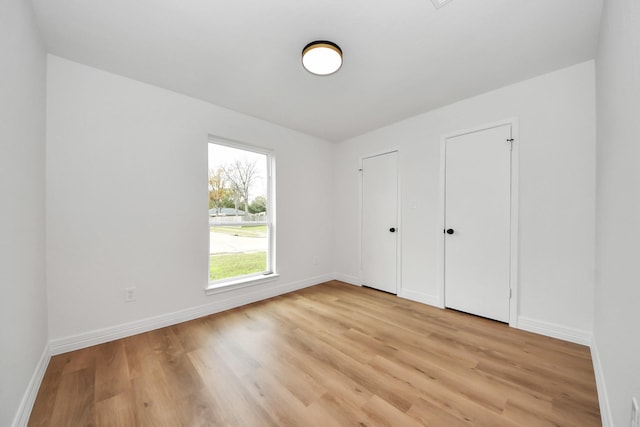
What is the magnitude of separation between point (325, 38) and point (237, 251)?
2671 mm

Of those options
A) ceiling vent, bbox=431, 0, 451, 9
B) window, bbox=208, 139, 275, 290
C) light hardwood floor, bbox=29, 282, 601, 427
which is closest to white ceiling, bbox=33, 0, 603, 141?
ceiling vent, bbox=431, 0, 451, 9

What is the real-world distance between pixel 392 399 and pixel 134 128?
3252mm

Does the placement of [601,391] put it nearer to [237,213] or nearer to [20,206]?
[237,213]

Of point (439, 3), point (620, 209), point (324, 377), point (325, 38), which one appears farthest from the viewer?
point (325, 38)

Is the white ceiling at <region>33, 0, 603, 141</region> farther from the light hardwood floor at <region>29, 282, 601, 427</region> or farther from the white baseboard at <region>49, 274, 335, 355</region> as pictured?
the light hardwood floor at <region>29, 282, 601, 427</region>

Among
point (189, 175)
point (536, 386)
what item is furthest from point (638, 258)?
point (189, 175)

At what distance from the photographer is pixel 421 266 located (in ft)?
10.6

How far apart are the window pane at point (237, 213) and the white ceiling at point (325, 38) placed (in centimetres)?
86

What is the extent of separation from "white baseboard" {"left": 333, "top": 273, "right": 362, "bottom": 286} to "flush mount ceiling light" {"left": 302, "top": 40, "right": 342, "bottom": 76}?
10.5ft

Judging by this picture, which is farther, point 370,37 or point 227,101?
point 227,101

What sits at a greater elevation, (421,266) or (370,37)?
(370,37)

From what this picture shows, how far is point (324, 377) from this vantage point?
172cm

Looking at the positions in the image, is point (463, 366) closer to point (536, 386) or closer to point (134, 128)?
point (536, 386)

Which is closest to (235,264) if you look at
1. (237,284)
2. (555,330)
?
(237,284)
